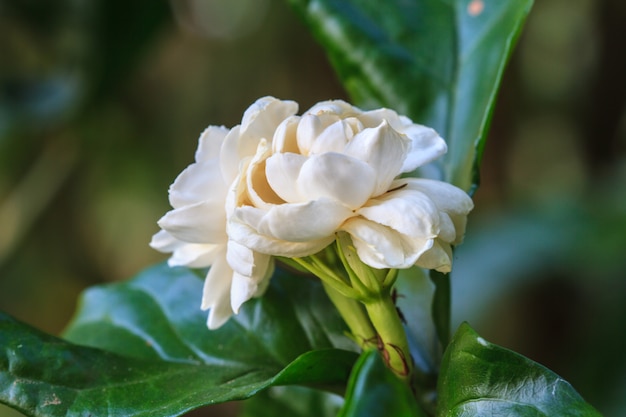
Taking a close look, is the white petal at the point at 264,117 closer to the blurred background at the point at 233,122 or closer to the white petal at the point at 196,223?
the white petal at the point at 196,223

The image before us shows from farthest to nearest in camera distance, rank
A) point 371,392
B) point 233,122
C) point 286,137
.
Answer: point 233,122 < point 286,137 < point 371,392

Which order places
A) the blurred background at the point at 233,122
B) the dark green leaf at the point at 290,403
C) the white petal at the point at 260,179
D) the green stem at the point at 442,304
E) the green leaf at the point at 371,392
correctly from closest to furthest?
the green leaf at the point at 371,392 < the white petal at the point at 260,179 < the green stem at the point at 442,304 < the dark green leaf at the point at 290,403 < the blurred background at the point at 233,122

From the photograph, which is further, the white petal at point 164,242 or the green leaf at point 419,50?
the green leaf at point 419,50

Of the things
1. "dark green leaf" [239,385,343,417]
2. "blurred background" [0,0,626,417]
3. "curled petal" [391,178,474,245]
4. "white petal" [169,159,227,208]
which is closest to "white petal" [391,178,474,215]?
"curled petal" [391,178,474,245]

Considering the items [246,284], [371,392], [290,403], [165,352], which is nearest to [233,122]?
[290,403]

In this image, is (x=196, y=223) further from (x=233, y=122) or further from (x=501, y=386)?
(x=233, y=122)

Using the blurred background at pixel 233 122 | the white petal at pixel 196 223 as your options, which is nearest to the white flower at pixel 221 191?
the white petal at pixel 196 223

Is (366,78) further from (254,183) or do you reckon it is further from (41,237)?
(41,237)

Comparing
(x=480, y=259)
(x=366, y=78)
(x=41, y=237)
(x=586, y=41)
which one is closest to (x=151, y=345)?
(x=366, y=78)
